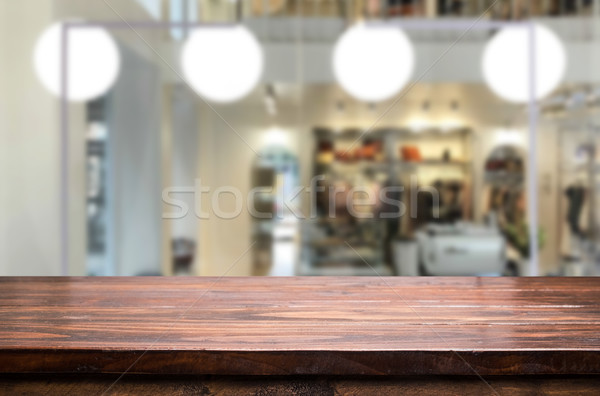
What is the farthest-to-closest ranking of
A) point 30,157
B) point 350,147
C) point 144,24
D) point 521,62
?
point 350,147, point 144,24, point 521,62, point 30,157

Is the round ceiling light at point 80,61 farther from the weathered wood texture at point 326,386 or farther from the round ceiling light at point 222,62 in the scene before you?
the weathered wood texture at point 326,386

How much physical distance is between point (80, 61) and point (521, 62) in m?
2.15

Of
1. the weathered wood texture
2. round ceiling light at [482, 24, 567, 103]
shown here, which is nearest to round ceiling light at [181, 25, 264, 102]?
round ceiling light at [482, 24, 567, 103]

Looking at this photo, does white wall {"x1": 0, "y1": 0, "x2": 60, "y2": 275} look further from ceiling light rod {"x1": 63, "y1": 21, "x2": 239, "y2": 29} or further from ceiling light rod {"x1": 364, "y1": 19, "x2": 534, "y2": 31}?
ceiling light rod {"x1": 364, "y1": 19, "x2": 534, "y2": 31}

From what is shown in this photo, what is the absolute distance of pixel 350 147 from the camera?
3098 mm

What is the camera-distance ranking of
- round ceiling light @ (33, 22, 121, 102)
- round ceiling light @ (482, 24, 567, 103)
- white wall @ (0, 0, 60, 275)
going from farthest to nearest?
round ceiling light @ (482, 24, 567, 103)
round ceiling light @ (33, 22, 121, 102)
white wall @ (0, 0, 60, 275)

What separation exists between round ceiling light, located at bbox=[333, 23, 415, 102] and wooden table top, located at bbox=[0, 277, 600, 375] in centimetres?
268

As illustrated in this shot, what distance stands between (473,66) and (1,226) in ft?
8.17

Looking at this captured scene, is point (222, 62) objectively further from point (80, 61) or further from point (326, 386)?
point (326, 386)

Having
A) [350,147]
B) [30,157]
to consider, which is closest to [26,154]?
[30,157]

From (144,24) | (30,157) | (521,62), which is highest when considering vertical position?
(144,24)

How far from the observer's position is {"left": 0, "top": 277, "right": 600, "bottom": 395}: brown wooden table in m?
0.30

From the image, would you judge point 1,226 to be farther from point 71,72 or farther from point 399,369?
point 399,369

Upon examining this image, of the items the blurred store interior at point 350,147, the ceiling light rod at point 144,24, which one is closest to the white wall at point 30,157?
the ceiling light rod at point 144,24
